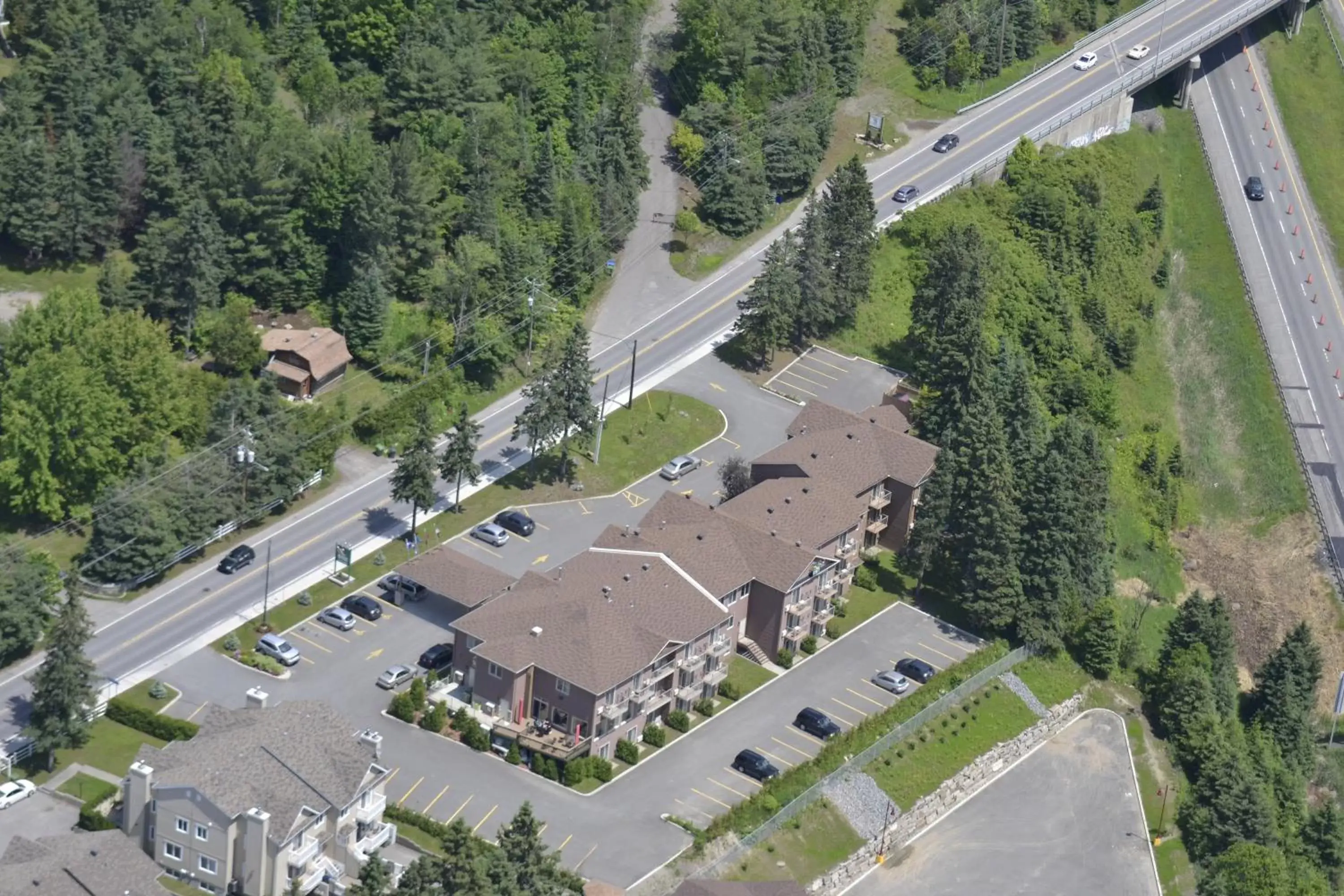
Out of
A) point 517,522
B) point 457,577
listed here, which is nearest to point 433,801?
point 457,577

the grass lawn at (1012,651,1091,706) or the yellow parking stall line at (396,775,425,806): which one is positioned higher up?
the yellow parking stall line at (396,775,425,806)

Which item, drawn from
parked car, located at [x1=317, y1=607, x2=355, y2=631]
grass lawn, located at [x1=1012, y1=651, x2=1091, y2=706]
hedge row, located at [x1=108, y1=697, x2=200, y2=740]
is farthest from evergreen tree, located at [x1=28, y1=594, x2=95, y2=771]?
grass lawn, located at [x1=1012, y1=651, x2=1091, y2=706]

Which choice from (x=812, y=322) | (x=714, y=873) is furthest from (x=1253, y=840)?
(x=812, y=322)

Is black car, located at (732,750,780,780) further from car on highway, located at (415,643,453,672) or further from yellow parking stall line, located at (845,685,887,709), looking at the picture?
car on highway, located at (415,643,453,672)

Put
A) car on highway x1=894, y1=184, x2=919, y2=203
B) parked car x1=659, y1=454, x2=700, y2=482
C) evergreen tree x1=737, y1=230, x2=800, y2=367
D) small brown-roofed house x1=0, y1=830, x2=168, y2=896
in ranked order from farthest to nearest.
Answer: car on highway x1=894, y1=184, x2=919, y2=203
evergreen tree x1=737, y1=230, x2=800, y2=367
parked car x1=659, y1=454, x2=700, y2=482
small brown-roofed house x1=0, y1=830, x2=168, y2=896

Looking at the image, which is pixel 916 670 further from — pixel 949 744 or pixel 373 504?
pixel 373 504

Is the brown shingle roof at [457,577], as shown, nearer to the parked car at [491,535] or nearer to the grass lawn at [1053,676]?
the parked car at [491,535]

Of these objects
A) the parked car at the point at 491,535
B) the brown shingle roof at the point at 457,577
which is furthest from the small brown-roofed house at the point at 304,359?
the brown shingle roof at the point at 457,577
